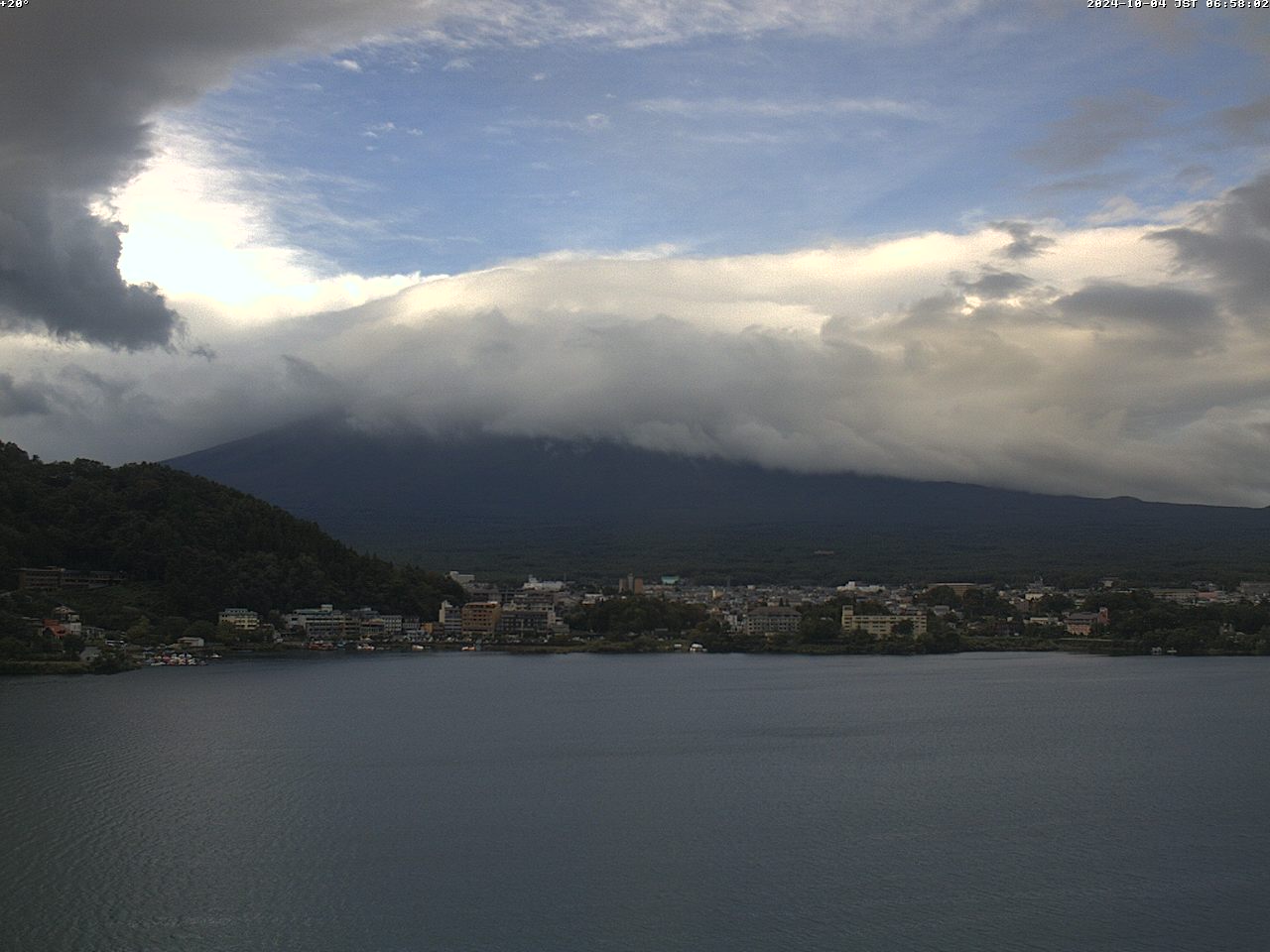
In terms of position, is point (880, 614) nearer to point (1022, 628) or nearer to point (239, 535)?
point (1022, 628)

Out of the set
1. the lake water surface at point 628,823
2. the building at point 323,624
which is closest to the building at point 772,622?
the building at point 323,624

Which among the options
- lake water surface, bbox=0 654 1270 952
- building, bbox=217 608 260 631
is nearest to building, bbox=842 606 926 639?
lake water surface, bbox=0 654 1270 952

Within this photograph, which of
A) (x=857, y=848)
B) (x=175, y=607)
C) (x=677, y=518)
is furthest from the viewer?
(x=677, y=518)

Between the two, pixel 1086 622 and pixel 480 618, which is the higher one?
pixel 1086 622

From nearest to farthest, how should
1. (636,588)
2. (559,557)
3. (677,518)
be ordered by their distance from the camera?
(636,588)
(559,557)
(677,518)

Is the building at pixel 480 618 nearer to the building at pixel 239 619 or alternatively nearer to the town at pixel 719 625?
the town at pixel 719 625

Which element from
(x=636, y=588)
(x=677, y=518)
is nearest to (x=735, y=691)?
(x=636, y=588)

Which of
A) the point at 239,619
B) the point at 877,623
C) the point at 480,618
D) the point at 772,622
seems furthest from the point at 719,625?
the point at 239,619

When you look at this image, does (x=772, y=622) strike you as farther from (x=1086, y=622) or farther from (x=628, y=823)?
(x=628, y=823)
